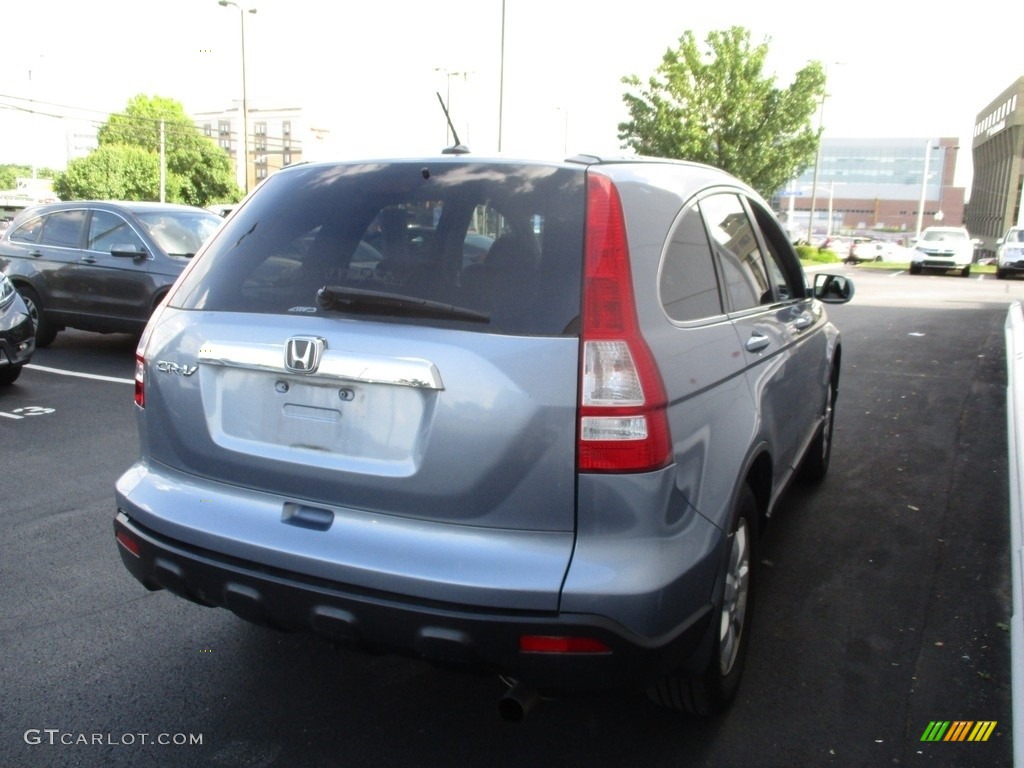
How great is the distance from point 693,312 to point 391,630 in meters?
1.30

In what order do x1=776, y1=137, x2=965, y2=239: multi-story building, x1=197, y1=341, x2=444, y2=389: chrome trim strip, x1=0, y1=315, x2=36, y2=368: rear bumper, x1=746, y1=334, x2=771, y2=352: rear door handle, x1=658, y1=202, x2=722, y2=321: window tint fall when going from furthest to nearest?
x1=776, y1=137, x2=965, y2=239: multi-story building
x1=0, y1=315, x2=36, y2=368: rear bumper
x1=746, y1=334, x2=771, y2=352: rear door handle
x1=658, y1=202, x2=722, y2=321: window tint
x1=197, y1=341, x2=444, y2=389: chrome trim strip

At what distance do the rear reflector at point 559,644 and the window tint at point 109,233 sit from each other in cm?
885

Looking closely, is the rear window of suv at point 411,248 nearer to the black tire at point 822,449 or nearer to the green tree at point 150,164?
the black tire at point 822,449

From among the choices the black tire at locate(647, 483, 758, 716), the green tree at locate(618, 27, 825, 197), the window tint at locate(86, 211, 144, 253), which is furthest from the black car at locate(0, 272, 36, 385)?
the green tree at locate(618, 27, 825, 197)

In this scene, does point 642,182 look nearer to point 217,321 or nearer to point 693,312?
point 693,312

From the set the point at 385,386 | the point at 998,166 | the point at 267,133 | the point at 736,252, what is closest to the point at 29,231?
the point at 736,252

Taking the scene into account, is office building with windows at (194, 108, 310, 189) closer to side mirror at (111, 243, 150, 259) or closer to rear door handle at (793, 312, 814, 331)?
side mirror at (111, 243, 150, 259)

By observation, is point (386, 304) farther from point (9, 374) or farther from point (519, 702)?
point (9, 374)

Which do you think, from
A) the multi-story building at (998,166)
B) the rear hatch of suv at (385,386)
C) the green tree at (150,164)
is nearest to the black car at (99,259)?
the rear hatch of suv at (385,386)

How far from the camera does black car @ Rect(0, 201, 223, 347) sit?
9.58 m

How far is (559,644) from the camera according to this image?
2199mm

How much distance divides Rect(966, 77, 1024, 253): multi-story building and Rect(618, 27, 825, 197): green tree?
182ft

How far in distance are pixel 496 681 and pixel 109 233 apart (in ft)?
28.4

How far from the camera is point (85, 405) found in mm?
7414
